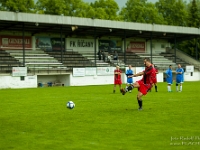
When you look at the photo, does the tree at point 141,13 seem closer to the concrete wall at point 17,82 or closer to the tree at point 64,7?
the tree at point 64,7

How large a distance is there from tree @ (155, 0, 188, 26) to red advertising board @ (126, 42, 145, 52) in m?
26.8

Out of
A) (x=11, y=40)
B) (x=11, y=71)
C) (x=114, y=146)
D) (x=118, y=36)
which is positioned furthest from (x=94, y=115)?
(x=118, y=36)

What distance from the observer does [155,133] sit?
990cm

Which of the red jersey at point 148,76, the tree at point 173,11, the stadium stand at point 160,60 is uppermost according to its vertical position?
the tree at point 173,11

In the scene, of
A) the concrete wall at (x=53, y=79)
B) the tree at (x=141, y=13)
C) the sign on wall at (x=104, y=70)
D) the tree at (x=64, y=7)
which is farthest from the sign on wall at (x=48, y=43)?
the tree at (x=141, y=13)

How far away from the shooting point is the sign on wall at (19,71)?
128ft

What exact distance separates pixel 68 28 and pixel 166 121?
37720mm

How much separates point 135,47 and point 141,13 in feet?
80.5

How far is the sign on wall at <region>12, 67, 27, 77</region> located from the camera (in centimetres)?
3891

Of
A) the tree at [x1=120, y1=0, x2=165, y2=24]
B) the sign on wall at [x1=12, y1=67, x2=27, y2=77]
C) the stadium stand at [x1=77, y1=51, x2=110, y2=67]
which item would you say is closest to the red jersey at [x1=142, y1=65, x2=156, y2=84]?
the sign on wall at [x1=12, y1=67, x2=27, y2=77]

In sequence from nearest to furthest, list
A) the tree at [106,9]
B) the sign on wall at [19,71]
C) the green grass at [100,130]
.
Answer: the green grass at [100,130]
the sign on wall at [19,71]
the tree at [106,9]

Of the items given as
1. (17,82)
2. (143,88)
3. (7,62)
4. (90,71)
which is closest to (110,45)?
(90,71)

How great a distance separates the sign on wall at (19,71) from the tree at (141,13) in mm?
45504

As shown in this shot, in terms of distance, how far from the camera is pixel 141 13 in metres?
82.9
